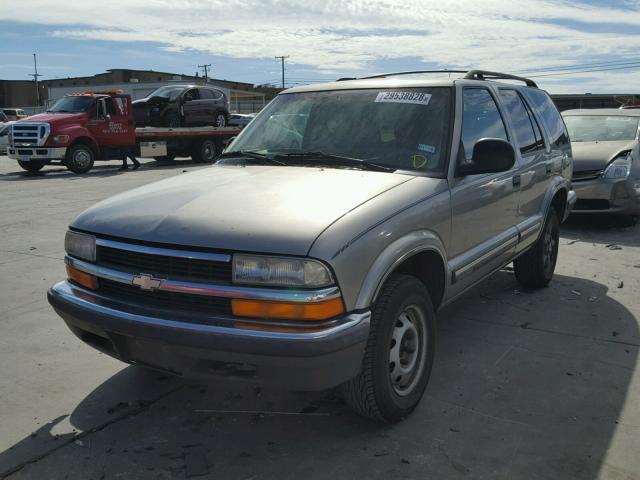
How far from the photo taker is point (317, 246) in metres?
2.62

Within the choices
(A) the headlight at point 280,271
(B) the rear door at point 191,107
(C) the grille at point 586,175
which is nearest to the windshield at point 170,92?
(B) the rear door at point 191,107

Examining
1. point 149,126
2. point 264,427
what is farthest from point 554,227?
point 149,126

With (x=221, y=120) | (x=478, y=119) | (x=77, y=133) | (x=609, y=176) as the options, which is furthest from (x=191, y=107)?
(x=478, y=119)

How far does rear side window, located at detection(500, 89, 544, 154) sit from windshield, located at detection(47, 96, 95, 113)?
51.8 ft

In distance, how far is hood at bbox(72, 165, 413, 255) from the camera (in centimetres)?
270

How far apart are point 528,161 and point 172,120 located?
1788cm

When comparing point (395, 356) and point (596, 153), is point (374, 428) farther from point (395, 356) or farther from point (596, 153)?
point (596, 153)

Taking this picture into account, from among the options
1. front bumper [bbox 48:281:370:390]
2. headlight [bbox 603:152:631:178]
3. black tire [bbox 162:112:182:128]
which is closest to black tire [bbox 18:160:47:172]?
black tire [bbox 162:112:182:128]

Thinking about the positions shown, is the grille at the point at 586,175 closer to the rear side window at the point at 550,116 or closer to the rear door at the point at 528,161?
the rear side window at the point at 550,116

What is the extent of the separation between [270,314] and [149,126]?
770 inches

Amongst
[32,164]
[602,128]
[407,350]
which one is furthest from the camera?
[32,164]

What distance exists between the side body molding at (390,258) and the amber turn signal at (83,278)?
4.55ft

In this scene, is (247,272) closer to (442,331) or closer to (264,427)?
(264,427)

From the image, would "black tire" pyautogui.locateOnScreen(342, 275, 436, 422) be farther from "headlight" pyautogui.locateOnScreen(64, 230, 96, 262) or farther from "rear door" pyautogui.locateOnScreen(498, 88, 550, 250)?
"rear door" pyautogui.locateOnScreen(498, 88, 550, 250)
